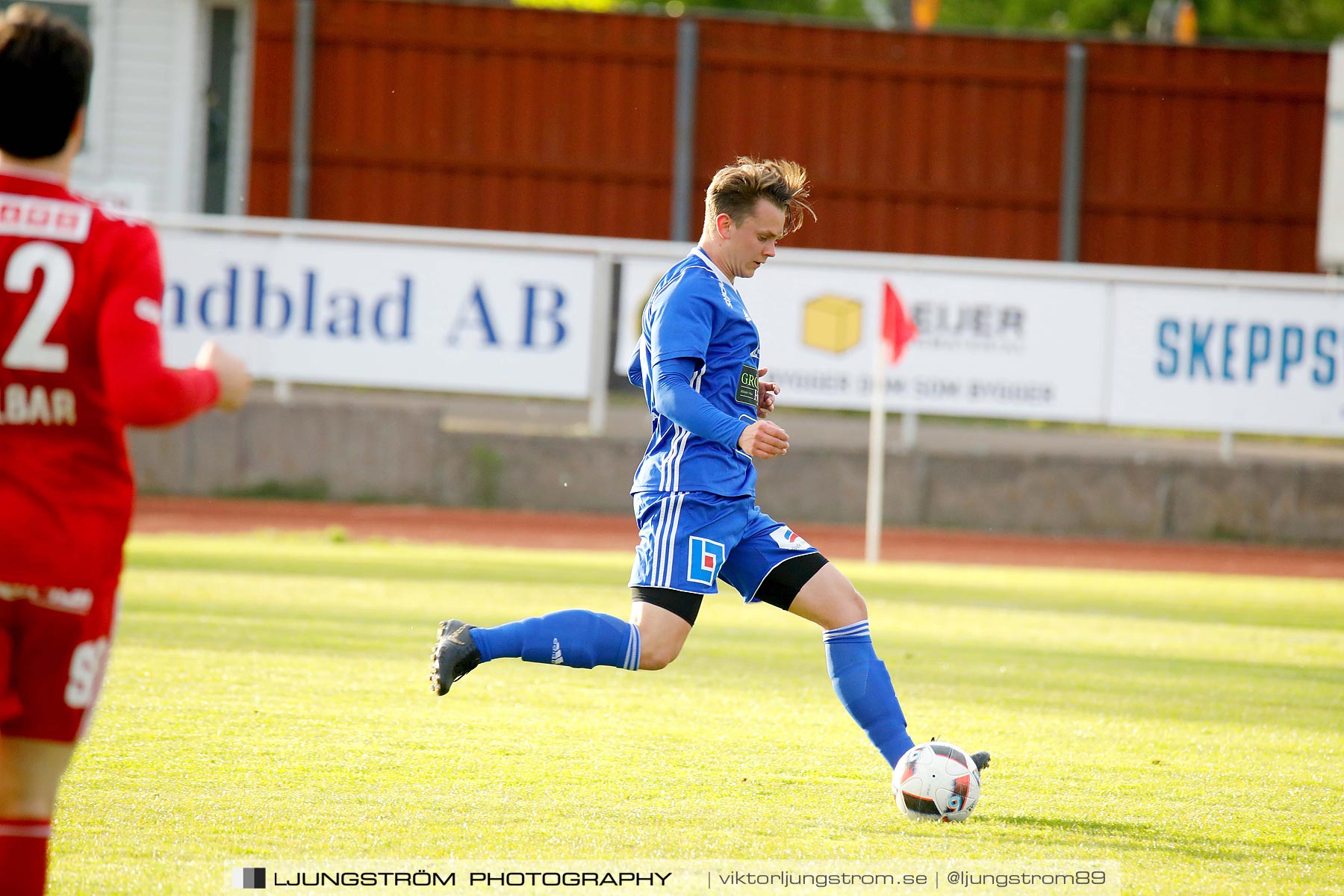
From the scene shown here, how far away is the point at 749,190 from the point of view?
509 centimetres

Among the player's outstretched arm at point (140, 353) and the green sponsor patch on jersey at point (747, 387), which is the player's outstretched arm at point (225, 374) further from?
the green sponsor patch on jersey at point (747, 387)

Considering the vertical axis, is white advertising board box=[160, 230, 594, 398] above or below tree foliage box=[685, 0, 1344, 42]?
below

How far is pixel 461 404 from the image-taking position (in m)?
17.8

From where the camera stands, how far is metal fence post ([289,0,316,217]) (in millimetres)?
24203

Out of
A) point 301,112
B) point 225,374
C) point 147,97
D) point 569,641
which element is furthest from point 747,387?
point 147,97

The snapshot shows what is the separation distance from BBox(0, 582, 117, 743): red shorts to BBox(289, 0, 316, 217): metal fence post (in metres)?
22.1

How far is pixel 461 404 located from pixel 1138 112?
1253 centimetres

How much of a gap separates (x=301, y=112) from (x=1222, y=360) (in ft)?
46.6

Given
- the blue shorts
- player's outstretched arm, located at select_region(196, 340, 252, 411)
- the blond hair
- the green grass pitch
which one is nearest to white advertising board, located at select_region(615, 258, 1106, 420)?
the green grass pitch

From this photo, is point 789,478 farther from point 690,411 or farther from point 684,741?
point 690,411

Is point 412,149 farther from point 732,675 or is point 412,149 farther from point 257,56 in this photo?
point 732,675

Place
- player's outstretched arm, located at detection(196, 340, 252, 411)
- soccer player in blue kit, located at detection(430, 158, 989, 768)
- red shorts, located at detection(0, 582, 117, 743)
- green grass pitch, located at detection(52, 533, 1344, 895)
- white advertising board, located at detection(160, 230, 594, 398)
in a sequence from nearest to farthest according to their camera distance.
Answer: red shorts, located at detection(0, 582, 117, 743) < player's outstretched arm, located at detection(196, 340, 252, 411) < green grass pitch, located at detection(52, 533, 1344, 895) < soccer player in blue kit, located at detection(430, 158, 989, 768) < white advertising board, located at detection(160, 230, 594, 398)

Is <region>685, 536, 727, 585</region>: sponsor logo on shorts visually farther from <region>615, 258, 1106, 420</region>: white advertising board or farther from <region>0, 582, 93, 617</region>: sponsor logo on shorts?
<region>615, 258, 1106, 420</region>: white advertising board

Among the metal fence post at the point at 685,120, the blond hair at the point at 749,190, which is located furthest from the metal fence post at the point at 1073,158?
the blond hair at the point at 749,190
